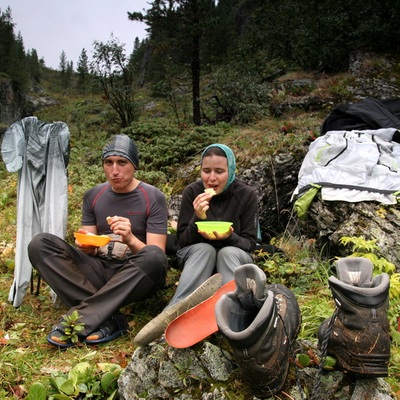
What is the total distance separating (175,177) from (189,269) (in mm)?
4059

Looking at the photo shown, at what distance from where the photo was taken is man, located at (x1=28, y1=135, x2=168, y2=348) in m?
2.60

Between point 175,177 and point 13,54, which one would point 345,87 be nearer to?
point 175,177

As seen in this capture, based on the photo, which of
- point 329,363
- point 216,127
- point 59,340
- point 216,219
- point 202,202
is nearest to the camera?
point 329,363

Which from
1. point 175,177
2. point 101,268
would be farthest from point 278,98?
point 101,268

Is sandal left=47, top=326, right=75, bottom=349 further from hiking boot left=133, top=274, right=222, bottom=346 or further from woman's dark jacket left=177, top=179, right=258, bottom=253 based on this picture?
woman's dark jacket left=177, top=179, right=258, bottom=253

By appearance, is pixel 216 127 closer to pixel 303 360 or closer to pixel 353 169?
pixel 353 169

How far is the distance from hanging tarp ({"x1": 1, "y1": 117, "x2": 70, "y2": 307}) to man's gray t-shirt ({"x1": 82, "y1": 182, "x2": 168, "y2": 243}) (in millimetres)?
290

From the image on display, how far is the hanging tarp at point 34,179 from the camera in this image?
10.3ft

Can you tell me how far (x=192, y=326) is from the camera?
1.96m

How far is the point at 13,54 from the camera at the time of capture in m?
36.9

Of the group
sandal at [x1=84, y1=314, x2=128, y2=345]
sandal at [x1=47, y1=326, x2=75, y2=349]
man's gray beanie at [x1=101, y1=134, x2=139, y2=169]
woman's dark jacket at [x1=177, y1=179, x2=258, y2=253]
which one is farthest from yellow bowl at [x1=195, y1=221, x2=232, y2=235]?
sandal at [x1=47, y1=326, x2=75, y2=349]

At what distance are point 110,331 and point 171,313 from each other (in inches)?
31.8

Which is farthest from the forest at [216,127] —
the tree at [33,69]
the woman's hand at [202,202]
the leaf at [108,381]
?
the tree at [33,69]

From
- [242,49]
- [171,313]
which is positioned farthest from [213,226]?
[242,49]
